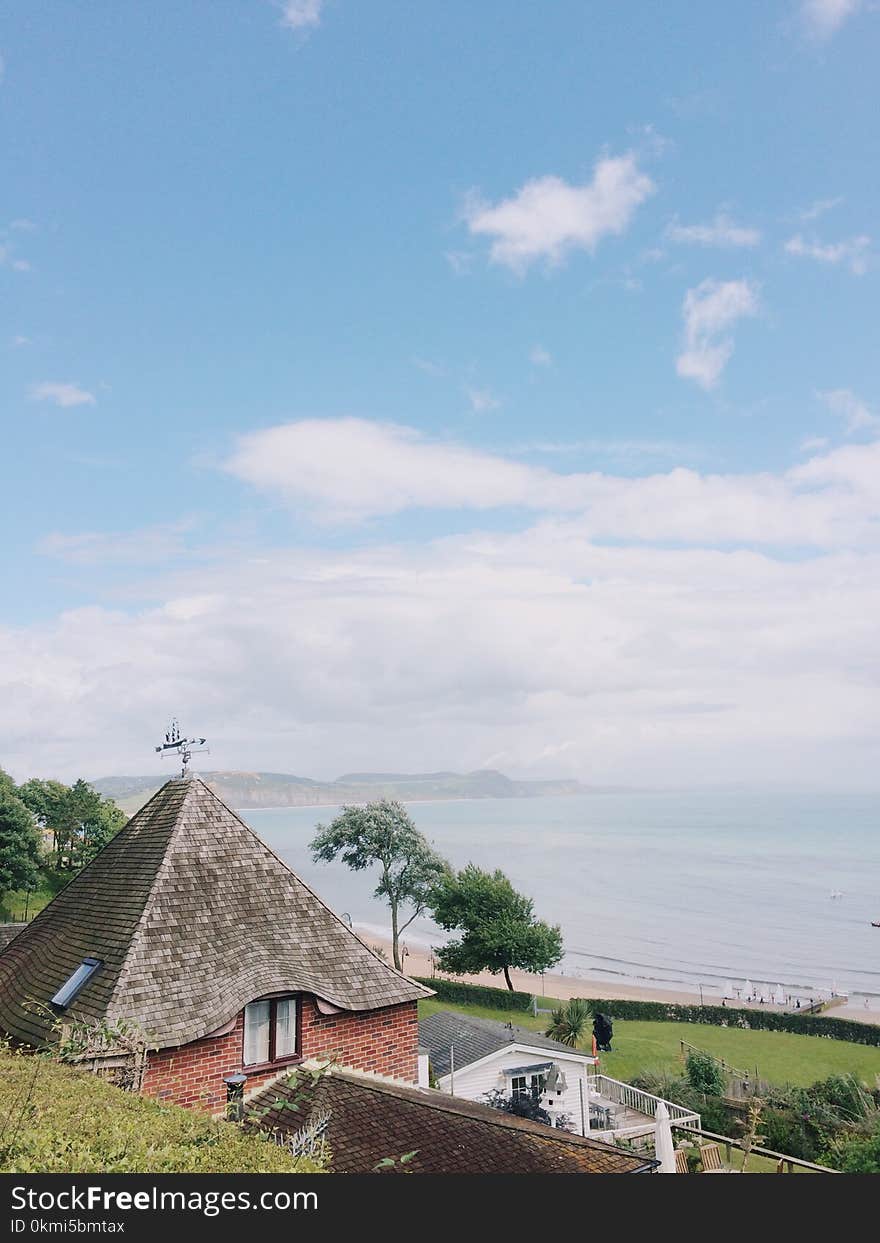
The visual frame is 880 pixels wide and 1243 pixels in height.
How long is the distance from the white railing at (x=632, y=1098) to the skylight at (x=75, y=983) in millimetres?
17669

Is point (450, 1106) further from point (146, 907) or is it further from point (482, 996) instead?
point (482, 996)

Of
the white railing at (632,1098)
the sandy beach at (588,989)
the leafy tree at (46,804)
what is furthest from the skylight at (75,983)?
the leafy tree at (46,804)

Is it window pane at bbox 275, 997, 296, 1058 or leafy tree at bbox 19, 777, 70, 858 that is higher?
leafy tree at bbox 19, 777, 70, 858

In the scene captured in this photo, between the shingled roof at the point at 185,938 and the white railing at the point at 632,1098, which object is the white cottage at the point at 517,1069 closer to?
the white railing at the point at 632,1098

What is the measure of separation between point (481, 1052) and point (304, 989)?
45.7ft

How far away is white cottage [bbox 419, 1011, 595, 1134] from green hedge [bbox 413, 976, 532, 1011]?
78.6ft

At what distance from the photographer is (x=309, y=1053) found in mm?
12883

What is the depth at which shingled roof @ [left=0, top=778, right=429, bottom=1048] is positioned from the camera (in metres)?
11.8

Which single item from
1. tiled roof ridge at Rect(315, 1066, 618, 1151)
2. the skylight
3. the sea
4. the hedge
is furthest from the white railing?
the sea

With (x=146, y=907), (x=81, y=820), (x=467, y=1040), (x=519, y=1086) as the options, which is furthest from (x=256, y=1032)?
(x=81, y=820)

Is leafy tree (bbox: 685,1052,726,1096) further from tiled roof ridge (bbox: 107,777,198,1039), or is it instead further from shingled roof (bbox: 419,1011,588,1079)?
tiled roof ridge (bbox: 107,777,198,1039)

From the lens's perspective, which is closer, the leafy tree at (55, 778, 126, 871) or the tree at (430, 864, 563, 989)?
the tree at (430, 864, 563, 989)

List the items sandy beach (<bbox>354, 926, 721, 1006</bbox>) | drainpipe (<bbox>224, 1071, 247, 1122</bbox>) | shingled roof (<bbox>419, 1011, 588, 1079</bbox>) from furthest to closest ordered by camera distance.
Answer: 1. sandy beach (<bbox>354, 926, 721, 1006</bbox>)
2. shingled roof (<bbox>419, 1011, 588, 1079</bbox>)
3. drainpipe (<bbox>224, 1071, 247, 1122</bbox>)

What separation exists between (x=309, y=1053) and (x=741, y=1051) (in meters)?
33.8
